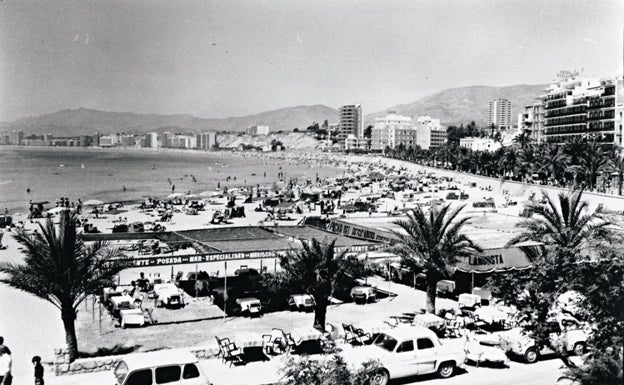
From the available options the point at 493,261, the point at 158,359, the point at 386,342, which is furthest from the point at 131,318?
the point at 493,261

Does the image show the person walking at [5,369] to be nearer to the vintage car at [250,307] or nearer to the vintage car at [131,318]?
the vintage car at [131,318]

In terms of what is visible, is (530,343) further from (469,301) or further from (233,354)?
(233,354)

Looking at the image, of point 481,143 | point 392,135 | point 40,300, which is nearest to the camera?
point 40,300

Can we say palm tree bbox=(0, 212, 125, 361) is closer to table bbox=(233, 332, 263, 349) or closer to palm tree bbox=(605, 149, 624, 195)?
table bbox=(233, 332, 263, 349)

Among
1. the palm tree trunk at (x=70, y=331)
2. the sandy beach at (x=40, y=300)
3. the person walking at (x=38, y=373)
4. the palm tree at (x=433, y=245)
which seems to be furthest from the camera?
the palm tree at (x=433, y=245)

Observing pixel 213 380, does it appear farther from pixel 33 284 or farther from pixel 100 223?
pixel 100 223

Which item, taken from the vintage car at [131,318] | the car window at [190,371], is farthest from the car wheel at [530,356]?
the vintage car at [131,318]
